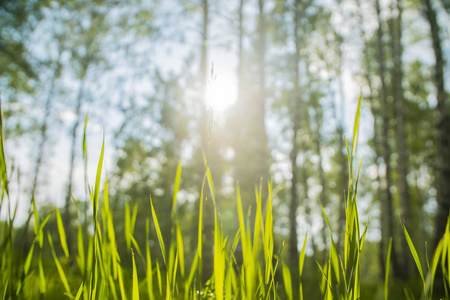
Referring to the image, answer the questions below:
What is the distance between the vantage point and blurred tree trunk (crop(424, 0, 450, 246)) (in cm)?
494

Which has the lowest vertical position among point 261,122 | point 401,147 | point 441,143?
point 441,143

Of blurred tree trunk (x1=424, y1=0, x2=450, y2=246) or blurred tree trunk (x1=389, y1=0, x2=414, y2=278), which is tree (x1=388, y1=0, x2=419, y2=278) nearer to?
blurred tree trunk (x1=389, y1=0, x2=414, y2=278)

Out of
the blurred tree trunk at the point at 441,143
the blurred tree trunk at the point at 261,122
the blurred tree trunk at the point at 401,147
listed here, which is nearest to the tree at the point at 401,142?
the blurred tree trunk at the point at 401,147

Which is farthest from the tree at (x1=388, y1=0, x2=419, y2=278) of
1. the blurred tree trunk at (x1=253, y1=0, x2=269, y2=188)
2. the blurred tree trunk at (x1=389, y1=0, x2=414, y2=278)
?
the blurred tree trunk at (x1=253, y1=0, x2=269, y2=188)

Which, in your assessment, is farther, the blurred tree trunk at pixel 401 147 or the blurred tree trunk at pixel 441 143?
the blurred tree trunk at pixel 401 147

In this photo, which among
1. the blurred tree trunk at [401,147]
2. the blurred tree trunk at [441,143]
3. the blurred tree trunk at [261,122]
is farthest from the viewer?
the blurred tree trunk at [401,147]

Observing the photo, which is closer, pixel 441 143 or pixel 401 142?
pixel 441 143

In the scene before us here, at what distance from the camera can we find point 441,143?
553cm

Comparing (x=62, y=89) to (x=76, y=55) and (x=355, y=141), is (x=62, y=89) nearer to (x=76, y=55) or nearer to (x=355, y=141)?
(x=76, y=55)

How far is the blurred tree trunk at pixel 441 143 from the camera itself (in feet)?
16.2

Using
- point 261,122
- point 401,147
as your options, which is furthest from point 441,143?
point 401,147

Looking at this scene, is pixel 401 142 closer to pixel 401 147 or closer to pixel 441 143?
pixel 401 147

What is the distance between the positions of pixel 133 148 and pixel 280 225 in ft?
49.7

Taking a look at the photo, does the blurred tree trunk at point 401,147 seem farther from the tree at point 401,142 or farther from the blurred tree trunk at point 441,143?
the blurred tree trunk at point 441,143
